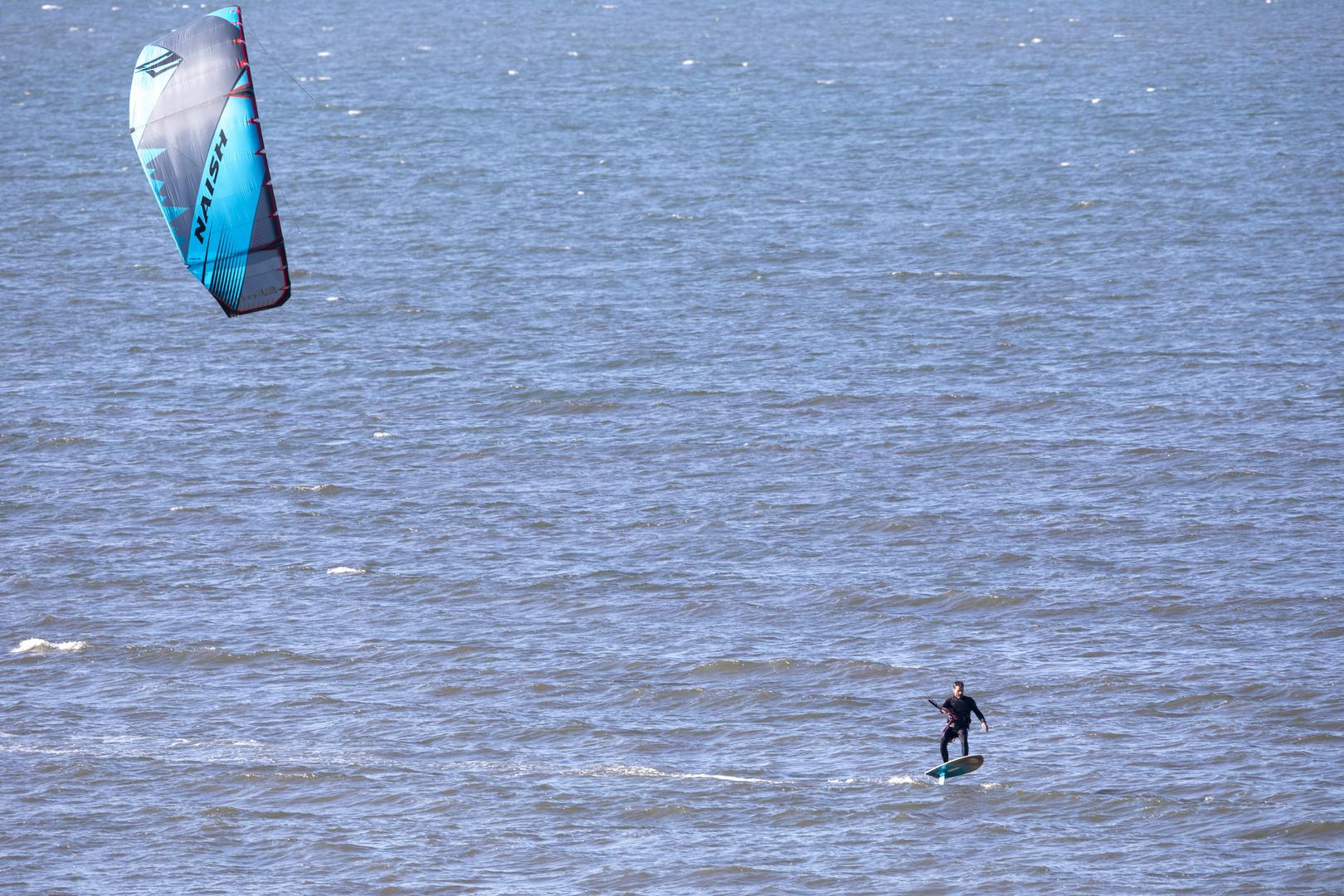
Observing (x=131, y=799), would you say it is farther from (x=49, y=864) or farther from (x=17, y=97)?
(x=17, y=97)

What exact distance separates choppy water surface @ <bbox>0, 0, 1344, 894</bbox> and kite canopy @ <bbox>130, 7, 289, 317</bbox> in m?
10.7

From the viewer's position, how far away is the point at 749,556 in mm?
48375

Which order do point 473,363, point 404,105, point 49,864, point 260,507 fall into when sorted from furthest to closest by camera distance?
point 404,105, point 473,363, point 260,507, point 49,864

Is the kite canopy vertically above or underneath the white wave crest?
above

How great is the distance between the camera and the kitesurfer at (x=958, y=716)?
115 ft

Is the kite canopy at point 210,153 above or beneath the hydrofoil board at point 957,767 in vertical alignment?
above

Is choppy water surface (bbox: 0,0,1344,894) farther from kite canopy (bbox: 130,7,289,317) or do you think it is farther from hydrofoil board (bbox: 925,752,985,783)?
kite canopy (bbox: 130,7,289,317)

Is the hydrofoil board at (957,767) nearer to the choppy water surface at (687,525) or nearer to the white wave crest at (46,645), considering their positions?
the choppy water surface at (687,525)

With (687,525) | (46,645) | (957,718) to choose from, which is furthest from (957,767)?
(46,645)

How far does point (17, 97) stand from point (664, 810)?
99597 mm

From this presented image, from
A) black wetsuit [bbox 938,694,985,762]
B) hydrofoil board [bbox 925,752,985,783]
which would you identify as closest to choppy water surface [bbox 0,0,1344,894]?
hydrofoil board [bbox 925,752,985,783]

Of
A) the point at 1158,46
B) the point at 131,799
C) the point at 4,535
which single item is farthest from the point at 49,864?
the point at 1158,46

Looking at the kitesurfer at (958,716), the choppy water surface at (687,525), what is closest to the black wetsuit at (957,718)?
the kitesurfer at (958,716)

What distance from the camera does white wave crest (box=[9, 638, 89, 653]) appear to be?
43.7 metres
